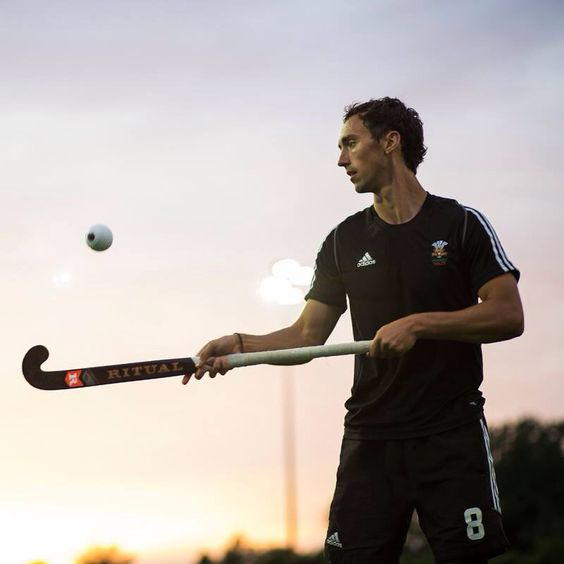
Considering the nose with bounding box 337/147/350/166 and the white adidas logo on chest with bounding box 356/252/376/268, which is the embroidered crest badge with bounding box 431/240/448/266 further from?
the nose with bounding box 337/147/350/166

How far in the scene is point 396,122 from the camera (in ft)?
22.3

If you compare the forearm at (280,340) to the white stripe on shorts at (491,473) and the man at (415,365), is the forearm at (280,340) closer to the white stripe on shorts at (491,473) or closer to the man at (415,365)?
the man at (415,365)

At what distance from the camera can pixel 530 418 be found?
208 feet

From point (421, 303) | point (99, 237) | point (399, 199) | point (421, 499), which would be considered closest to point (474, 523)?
point (421, 499)

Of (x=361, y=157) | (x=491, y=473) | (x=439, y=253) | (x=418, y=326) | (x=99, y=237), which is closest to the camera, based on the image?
(x=418, y=326)

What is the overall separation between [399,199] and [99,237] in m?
4.96

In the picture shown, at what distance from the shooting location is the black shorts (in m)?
5.87

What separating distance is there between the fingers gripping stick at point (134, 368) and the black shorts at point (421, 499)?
59 cm

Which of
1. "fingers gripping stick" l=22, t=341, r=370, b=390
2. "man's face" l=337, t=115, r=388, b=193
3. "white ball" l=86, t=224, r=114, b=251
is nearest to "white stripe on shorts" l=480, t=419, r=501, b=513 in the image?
"fingers gripping stick" l=22, t=341, r=370, b=390

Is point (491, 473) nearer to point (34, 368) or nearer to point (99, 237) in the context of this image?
point (34, 368)

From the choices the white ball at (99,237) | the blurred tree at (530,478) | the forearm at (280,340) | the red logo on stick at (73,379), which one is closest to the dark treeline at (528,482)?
the blurred tree at (530,478)

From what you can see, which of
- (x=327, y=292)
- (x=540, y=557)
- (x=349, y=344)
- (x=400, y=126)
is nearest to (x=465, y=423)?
(x=349, y=344)

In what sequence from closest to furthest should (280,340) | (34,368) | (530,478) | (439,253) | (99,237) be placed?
(34,368)
(439,253)
(280,340)
(99,237)
(530,478)

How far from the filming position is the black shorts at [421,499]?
5.87 m
